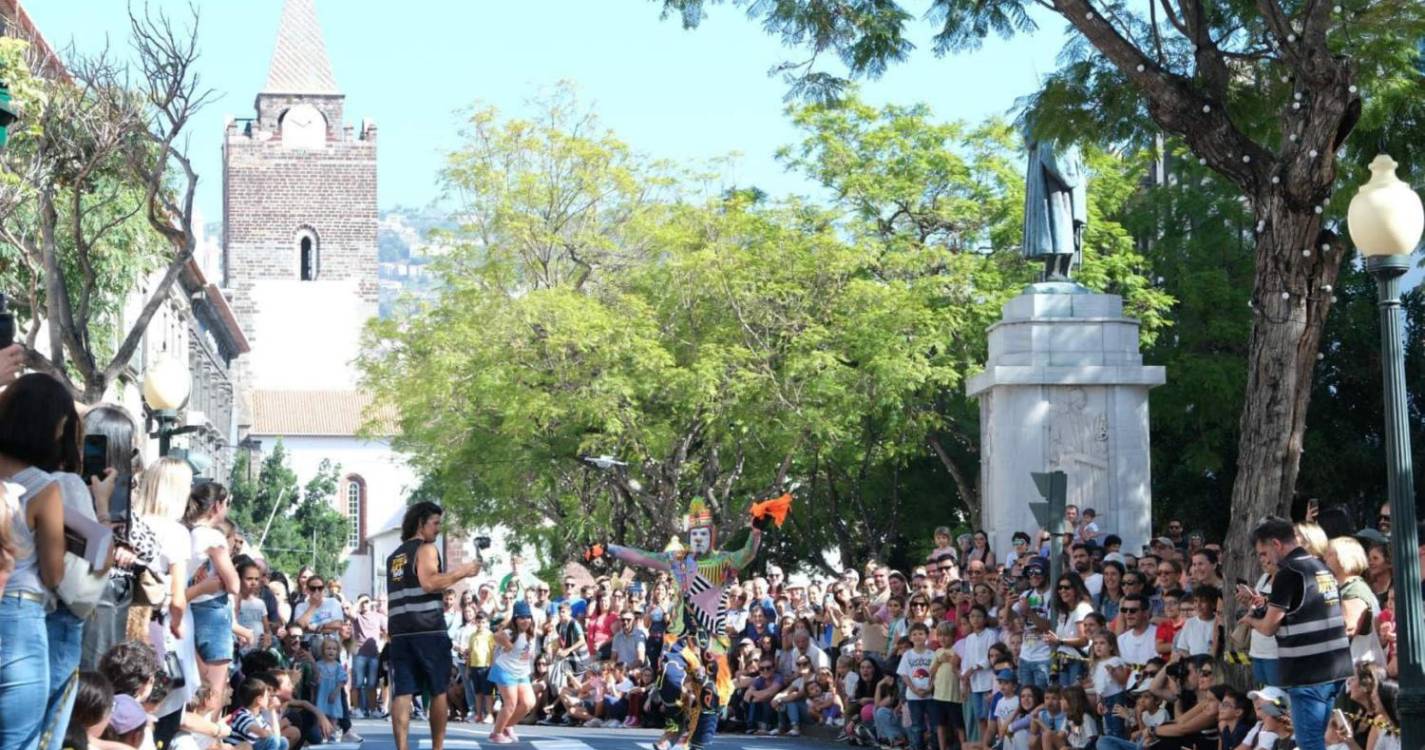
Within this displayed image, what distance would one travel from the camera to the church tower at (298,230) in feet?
373

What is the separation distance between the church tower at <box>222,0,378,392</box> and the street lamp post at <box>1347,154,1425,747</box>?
10346cm

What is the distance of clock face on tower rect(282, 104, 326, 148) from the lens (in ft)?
379

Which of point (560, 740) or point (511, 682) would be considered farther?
point (560, 740)

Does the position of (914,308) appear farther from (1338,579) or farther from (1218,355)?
(1338,579)

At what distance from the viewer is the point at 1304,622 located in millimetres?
12023

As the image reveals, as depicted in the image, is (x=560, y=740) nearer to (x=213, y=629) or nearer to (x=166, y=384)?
(x=166, y=384)

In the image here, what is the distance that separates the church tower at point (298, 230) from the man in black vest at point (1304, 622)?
103 metres

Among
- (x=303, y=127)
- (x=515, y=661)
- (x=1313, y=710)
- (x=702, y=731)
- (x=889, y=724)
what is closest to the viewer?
(x=1313, y=710)

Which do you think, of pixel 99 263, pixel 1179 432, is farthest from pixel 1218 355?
pixel 99 263

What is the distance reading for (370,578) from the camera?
396 feet

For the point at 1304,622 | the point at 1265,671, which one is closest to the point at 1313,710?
the point at 1304,622

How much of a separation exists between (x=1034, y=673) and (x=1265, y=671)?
4.96 metres

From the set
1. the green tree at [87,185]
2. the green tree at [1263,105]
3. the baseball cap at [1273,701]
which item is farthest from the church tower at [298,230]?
the baseball cap at [1273,701]

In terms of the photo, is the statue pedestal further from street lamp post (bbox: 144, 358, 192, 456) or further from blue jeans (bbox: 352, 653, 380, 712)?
street lamp post (bbox: 144, 358, 192, 456)
